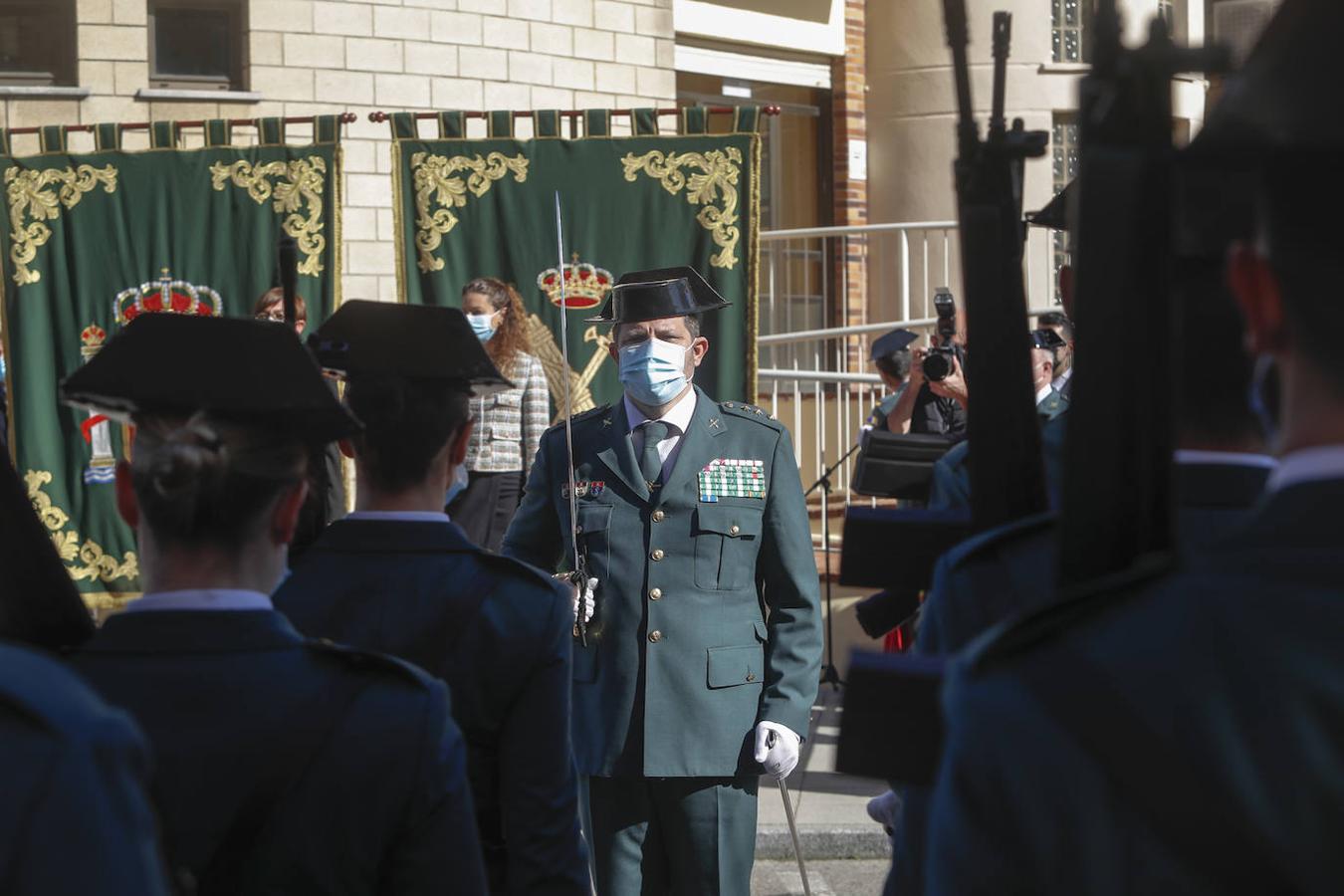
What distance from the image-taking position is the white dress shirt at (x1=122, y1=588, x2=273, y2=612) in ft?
6.06

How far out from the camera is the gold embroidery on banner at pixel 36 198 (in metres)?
8.91

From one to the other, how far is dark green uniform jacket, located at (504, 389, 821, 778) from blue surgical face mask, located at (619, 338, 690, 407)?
0.55 ft

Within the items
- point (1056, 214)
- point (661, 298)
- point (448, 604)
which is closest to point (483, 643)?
point (448, 604)

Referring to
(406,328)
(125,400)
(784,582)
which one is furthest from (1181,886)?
(784,582)

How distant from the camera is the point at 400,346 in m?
2.72

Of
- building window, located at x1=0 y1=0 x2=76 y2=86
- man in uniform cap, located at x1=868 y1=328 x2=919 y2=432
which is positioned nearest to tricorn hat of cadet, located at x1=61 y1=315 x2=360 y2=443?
man in uniform cap, located at x1=868 y1=328 x2=919 y2=432

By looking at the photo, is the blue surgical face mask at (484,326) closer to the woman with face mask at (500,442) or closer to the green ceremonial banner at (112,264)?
the woman with face mask at (500,442)

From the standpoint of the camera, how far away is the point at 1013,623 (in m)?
1.19

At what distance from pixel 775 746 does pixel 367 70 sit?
7.77m

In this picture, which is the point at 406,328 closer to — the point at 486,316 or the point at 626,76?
the point at 486,316

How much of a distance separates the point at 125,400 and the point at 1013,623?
1285 millimetres

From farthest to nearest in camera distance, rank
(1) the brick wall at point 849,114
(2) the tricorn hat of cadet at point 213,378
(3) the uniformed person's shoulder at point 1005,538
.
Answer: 1. (1) the brick wall at point 849,114
2. (2) the tricorn hat of cadet at point 213,378
3. (3) the uniformed person's shoulder at point 1005,538

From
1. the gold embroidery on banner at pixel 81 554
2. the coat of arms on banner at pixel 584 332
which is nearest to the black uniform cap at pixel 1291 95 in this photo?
the coat of arms on banner at pixel 584 332

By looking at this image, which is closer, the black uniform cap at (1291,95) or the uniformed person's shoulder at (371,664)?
the black uniform cap at (1291,95)
